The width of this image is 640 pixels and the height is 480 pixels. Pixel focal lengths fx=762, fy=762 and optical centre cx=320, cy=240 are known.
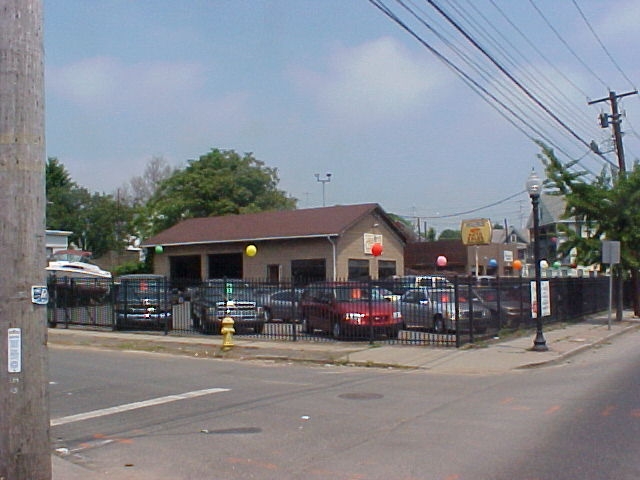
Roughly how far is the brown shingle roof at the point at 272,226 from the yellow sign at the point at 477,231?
593 cm

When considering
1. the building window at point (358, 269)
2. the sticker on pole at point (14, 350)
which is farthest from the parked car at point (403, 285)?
the building window at point (358, 269)

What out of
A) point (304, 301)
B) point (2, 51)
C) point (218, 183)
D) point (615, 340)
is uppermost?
point (218, 183)

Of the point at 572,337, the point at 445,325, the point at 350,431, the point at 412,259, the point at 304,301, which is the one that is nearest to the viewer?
the point at 350,431

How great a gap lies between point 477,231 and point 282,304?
30.6 meters

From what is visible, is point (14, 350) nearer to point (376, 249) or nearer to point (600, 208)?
point (600, 208)

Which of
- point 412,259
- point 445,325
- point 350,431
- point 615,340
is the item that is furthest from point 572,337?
point 412,259

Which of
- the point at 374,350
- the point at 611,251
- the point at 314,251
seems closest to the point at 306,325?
the point at 374,350

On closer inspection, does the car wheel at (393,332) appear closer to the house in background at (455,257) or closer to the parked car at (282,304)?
the parked car at (282,304)

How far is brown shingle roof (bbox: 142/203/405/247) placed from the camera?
42.4m

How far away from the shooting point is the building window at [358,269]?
4256cm

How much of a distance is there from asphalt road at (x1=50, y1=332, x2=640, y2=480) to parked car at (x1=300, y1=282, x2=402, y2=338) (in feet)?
14.0

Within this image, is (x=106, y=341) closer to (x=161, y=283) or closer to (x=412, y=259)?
Answer: (x=161, y=283)

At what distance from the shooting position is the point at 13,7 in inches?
228

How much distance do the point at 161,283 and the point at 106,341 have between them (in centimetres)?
237
